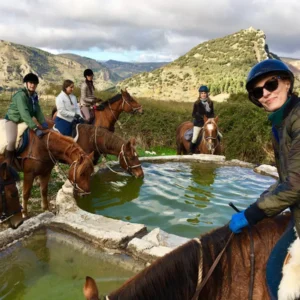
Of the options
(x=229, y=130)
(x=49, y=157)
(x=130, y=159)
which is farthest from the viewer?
(x=229, y=130)

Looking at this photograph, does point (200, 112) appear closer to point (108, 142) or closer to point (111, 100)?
point (111, 100)

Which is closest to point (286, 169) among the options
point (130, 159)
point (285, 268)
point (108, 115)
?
point (285, 268)

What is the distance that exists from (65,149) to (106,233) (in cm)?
217

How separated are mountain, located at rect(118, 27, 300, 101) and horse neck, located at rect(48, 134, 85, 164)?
130ft

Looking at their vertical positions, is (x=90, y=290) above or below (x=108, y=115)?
below

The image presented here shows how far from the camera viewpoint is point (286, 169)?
1983mm

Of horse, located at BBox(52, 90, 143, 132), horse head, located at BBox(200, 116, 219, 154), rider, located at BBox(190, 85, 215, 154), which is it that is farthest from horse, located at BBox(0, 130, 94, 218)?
rider, located at BBox(190, 85, 215, 154)

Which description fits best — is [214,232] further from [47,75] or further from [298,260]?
[47,75]

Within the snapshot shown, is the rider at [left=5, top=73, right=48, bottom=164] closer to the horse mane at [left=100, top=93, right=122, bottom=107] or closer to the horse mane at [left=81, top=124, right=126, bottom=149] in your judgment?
the horse mane at [left=81, top=124, right=126, bottom=149]

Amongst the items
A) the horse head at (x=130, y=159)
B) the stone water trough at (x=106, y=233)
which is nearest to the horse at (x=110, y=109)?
the horse head at (x=130, y=159)

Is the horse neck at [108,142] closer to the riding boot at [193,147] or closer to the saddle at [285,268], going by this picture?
the riding boot at [193,147]

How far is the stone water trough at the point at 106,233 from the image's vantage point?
3.98m

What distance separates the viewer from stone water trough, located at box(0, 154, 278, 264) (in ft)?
13.1

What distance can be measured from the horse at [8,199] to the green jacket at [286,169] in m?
3.16
